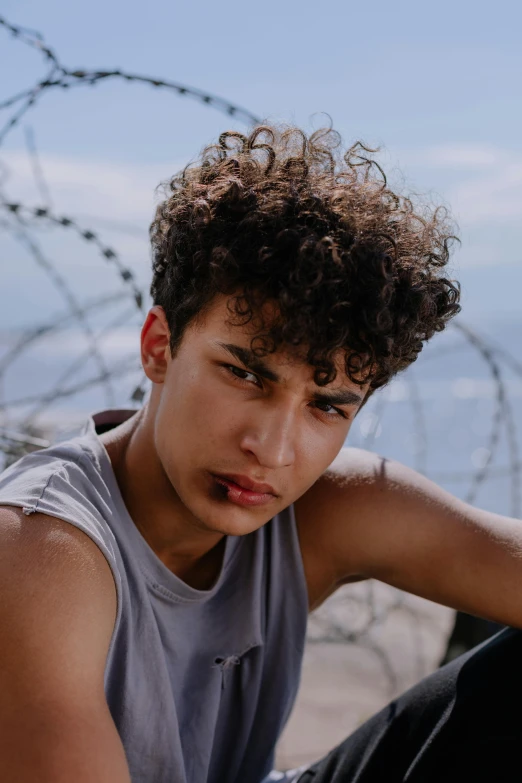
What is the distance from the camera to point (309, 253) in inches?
64.2

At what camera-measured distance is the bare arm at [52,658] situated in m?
1.30

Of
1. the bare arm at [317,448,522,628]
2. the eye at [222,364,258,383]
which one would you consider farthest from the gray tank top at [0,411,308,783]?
the eye at [222,364,258,383]

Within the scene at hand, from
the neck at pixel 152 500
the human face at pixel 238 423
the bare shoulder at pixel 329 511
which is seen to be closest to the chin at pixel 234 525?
the human face at pixel 238 423

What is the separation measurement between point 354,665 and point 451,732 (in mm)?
2495

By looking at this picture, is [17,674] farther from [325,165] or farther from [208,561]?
[325,165]

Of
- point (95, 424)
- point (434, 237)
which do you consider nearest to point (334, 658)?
point (95, 424)

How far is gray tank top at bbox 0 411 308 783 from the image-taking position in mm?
1688

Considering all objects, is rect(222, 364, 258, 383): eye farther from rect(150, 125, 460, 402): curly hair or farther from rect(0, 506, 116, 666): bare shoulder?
rect(0, 506, 116, 666): bare shoulder

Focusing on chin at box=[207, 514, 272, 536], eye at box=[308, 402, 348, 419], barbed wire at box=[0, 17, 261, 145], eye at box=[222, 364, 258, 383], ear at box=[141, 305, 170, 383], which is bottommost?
chin at box=[207, 514, 272, 536]

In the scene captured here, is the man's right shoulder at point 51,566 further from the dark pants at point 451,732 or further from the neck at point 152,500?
the dark pants at point 451,732

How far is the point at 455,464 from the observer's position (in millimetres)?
10797

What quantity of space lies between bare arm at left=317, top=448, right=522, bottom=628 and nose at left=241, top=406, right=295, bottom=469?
48 centimetres

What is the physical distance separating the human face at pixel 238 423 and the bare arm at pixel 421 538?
329 mm

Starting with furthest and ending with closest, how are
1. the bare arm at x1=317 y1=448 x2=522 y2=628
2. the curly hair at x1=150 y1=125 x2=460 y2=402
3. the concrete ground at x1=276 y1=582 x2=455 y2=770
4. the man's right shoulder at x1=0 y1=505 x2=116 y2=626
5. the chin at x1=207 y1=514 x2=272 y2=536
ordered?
the concrete ground at x1=276 y1=582 x2=455 y2=770 → the bare arm at x1=317 y1=448 x2=522 y2=628 → the chin at x1=207 y1=514 x2=272 y2=536 → the curly hair at x1=150 y1=125 x2=460 y2=402 → the man's right shoulder at x1=0 y1=505 x2=116 y2=626
